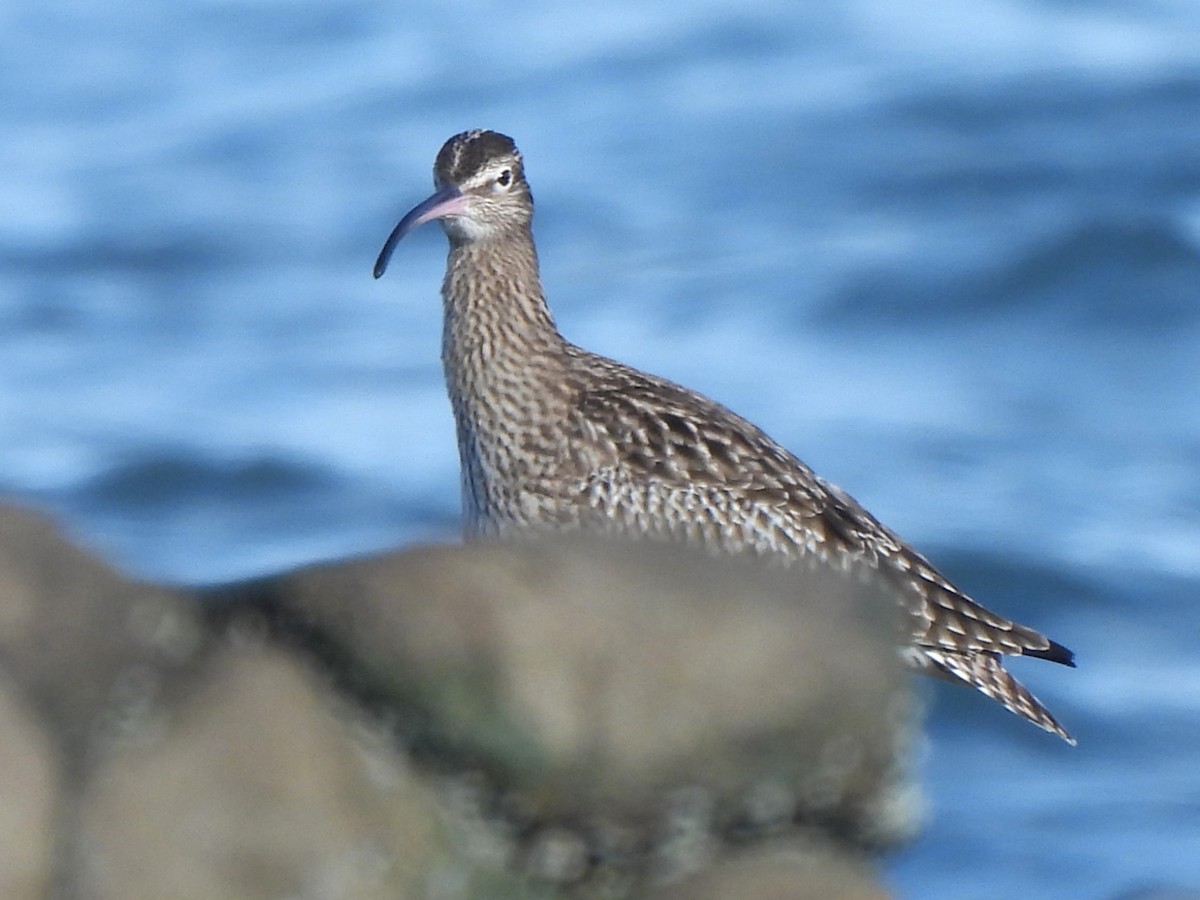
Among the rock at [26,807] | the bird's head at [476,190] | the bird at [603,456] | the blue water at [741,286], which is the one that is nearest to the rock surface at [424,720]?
the rock at [26,807]

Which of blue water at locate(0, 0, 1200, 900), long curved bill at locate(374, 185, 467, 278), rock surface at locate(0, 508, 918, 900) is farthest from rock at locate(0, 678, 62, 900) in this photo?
blue water at locate(0, 0, 1200, 900)

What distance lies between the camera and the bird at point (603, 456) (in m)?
7.66

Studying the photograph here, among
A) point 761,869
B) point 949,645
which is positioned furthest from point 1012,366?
point 761,869

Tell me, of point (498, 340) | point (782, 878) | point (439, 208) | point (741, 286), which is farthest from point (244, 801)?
point (741, 286)

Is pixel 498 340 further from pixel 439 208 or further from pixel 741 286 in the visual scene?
pixel 741 286

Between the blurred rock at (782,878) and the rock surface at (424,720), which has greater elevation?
the rock surface at (424,720)

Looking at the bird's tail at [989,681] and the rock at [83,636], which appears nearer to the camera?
the rock at [83,636]

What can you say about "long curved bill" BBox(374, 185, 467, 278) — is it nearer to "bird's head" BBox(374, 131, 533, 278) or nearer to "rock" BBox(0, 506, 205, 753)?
"bird's head" BBox(374, 131, 533, 278)

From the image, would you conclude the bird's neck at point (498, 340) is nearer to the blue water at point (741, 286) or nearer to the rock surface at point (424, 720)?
the blue water at point (741, 286)

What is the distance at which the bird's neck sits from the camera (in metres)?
7.81

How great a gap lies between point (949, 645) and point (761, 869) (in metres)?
3.82

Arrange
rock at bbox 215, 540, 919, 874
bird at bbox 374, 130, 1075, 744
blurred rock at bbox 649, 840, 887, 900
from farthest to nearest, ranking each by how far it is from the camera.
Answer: bird at bbox 374, 130, 1075, 744, blurred rock at bbox 649, 840, 887, 900, rock at bbox 215, 540, 919, 874

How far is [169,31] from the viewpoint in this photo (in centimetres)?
2358

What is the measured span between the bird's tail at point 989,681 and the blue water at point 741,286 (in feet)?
6.56
